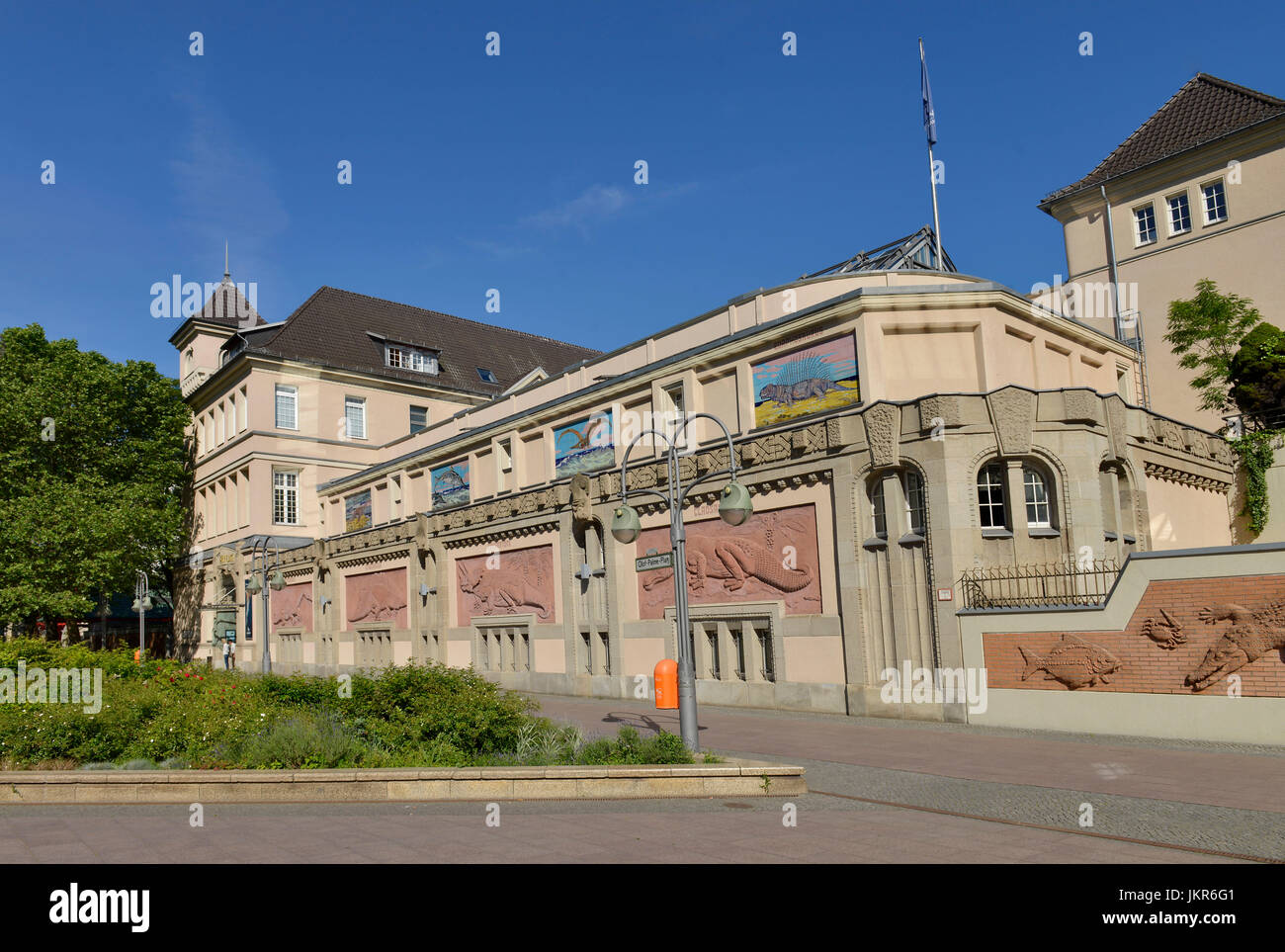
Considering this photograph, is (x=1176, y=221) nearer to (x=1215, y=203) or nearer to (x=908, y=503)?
(x=1215, y=203)

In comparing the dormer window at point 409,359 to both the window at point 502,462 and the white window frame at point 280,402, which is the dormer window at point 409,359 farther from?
the window at point 502,462

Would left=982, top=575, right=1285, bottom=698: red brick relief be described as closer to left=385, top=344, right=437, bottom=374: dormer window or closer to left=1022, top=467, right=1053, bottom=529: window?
left=1022, top=467, right=1053, bottom=529: window

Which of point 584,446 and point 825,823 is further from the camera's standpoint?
point 584,446

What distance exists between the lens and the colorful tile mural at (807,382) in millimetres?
21578

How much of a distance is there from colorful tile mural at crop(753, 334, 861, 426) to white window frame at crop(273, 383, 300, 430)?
33.7m

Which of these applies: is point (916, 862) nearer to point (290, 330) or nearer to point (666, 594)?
point (666, 594)

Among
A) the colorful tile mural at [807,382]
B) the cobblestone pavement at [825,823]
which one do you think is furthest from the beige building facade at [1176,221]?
the cobblestone pavement at [825,823]

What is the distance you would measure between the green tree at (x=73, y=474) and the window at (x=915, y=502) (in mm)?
39713

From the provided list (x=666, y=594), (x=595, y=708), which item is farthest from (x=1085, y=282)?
(x=595, y=708)

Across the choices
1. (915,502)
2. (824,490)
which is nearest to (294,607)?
(824,490)

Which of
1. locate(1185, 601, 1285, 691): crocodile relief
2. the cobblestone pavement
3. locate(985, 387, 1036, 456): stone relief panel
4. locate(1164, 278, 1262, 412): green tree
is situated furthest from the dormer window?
locate(1185, 601, 1285, 691): crocodile relief

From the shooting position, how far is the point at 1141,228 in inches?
1470
